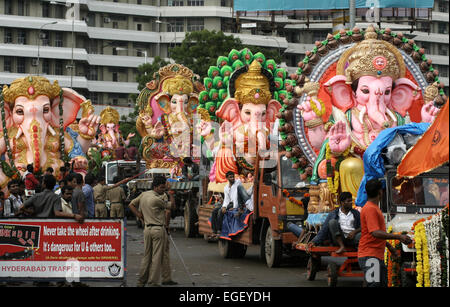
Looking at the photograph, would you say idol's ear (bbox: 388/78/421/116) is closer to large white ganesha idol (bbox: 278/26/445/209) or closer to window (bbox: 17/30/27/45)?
large white ganesha idol (bbox: 278/26/445/209)

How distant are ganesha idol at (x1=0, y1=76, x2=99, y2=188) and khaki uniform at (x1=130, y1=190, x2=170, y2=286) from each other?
11.6 meters

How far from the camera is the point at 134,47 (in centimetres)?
7394

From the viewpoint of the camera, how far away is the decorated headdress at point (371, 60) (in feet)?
52.9

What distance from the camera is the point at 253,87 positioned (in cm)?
2180

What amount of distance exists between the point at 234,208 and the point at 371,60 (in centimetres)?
397

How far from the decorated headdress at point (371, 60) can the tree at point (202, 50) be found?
2978 cm

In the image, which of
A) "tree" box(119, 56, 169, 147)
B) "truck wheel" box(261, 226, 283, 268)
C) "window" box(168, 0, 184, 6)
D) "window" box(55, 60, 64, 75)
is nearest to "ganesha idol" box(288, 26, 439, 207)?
"truck wheel" box(261, 226, 283, 268)

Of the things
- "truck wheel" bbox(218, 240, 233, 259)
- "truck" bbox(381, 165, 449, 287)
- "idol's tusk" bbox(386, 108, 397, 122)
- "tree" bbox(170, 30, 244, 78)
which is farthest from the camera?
"tree" bbox(170, 30, 244, 78)

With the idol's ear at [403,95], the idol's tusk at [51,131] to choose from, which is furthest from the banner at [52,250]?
the idol's tusk at [51,131]

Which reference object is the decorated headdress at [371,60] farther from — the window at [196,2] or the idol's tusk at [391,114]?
the window at [196,2]

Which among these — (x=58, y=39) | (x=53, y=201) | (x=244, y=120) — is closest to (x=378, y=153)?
(x=53, y=201)

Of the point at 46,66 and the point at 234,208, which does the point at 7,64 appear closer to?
the point at 46,66

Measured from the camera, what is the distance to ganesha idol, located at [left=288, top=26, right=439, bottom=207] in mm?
16047

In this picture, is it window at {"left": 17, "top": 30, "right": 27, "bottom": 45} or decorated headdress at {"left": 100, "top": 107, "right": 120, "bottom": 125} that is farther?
window at {"left": 17, "top": 30, "right": 27, "bottom": 45}
